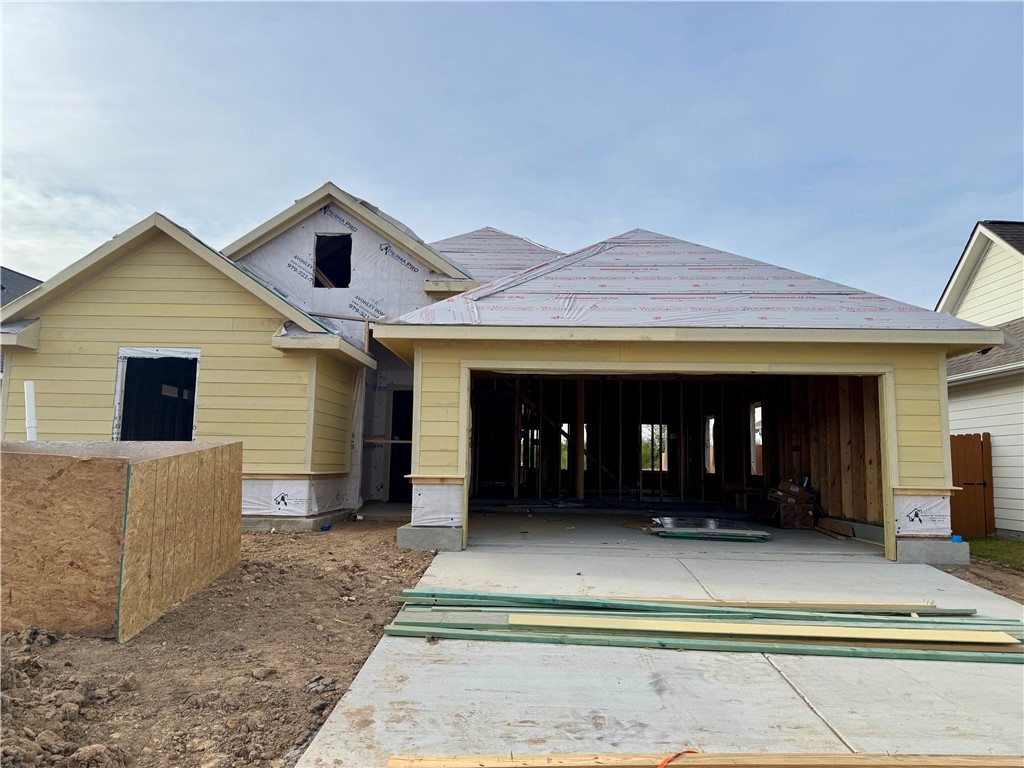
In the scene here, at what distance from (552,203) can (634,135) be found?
457 cm

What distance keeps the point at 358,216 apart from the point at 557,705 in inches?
394

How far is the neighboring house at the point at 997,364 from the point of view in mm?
10672

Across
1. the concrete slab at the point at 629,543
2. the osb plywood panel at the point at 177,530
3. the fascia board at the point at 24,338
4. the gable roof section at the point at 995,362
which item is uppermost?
the gable roof section at the point at 995,362

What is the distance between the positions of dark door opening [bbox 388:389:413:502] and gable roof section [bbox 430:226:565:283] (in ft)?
9.90

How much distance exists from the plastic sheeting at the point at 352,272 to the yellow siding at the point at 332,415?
3.42 feet

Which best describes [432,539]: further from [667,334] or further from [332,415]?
[667,334]

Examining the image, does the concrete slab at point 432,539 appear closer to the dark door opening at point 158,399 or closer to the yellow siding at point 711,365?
the yellow siding at point 711,365

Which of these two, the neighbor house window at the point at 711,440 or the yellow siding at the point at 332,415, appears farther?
the neighbor house window at the point at 711,440

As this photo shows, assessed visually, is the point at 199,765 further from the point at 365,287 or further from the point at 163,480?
the point at 365,287

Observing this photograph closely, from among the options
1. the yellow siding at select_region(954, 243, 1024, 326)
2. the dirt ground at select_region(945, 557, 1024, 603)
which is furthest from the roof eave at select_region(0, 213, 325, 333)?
the yellow siding at select_region(954, 243, 1024, 326)

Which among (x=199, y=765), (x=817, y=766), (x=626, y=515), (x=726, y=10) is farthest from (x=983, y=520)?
(x=199, y=765)

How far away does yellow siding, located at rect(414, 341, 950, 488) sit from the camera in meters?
7.74

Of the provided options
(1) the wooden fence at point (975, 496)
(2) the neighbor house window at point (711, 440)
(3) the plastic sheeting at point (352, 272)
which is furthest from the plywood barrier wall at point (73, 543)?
(2) the neighbor house window at point (711, 440)

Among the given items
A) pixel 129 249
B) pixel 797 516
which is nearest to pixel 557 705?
pixel 797 516
